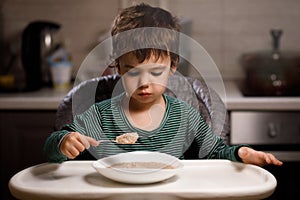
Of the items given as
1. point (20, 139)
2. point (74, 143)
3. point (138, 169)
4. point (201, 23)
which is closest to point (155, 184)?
point (138, 169)

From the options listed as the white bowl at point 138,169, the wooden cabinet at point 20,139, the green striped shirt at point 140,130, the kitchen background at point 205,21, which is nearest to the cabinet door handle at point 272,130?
the kitchen background at point 205,21

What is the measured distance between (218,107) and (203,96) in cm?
6

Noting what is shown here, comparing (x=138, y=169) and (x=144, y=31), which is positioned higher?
(x=144, y=31)

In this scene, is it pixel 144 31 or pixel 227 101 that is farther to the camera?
pixel 227 101

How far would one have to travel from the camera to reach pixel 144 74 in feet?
2.91

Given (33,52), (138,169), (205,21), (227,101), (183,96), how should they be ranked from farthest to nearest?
(205,21) → (33,52) → (227,101) → (183,96) → (138,169)

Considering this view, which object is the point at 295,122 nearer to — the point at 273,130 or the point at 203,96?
the point at 273,130

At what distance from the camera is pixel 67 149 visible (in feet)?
2.95

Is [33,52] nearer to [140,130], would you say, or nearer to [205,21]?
[205,21]

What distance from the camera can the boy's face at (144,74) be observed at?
89 centimetres

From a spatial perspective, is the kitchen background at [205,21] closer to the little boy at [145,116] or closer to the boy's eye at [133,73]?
the little boy at [145,116]

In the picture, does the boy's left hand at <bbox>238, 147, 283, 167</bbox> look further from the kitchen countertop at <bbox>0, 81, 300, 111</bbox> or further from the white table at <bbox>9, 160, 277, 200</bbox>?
the kitchen countertop at <bbox>0, 81, 300, 111</bbox>

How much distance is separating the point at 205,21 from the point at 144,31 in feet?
5.15

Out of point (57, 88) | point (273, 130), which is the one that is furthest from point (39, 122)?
point (273, 130)
